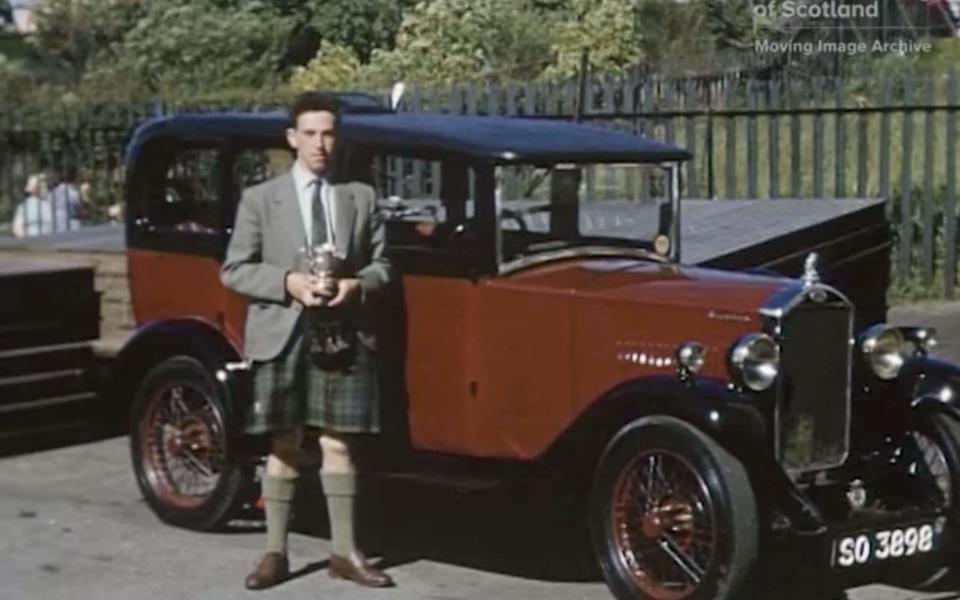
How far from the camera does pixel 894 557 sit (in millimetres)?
6973

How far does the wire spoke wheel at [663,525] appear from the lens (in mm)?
6809

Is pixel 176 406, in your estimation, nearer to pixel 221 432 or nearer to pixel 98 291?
pixel 221 432

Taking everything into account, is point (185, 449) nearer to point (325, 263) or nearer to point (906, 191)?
point (325, 263)

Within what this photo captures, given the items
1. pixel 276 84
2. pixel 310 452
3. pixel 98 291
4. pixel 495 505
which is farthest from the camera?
pixel 276 84

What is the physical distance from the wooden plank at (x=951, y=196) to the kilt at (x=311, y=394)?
28.0 ft

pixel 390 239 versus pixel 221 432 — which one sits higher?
pixel 390 239

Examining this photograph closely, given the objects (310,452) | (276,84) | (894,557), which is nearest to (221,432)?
(310,452)

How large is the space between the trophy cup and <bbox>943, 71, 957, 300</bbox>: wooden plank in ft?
28.3

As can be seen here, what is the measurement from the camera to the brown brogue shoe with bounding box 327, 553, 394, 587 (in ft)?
24.8

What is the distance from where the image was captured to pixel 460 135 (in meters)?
7.77

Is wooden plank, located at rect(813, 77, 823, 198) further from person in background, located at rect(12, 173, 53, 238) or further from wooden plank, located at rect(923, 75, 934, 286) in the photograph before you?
person in background, located at rect(12, 173, 53, 238)

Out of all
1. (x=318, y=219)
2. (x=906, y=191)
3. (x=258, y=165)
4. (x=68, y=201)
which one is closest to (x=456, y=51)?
(x=68, y=201)

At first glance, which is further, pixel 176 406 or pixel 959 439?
pixel 176 406

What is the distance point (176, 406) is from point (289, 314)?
117cm
